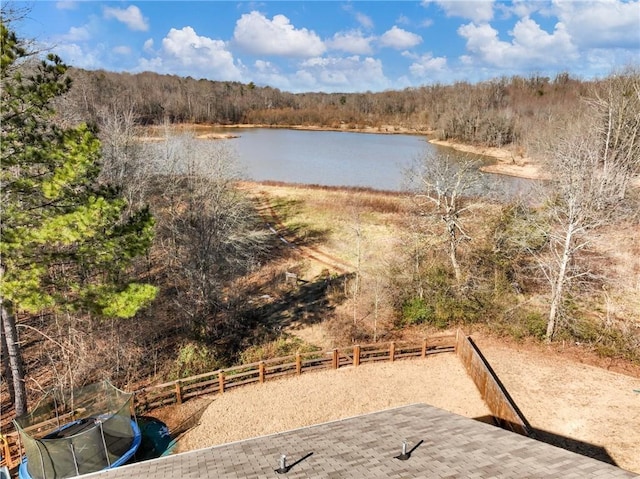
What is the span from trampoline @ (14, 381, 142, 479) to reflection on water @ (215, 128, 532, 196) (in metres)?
25.6

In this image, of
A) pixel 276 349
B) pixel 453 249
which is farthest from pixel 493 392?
pixel 276 349

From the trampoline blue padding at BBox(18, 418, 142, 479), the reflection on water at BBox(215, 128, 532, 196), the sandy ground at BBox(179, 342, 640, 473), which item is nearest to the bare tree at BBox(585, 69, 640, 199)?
the reflection on water at BBox(215, 128, 532, 196)

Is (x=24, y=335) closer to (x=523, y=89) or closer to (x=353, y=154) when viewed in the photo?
(x=353, y=154)

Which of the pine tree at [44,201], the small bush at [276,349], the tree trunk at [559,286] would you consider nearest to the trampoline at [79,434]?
the pine tree at [44,201]

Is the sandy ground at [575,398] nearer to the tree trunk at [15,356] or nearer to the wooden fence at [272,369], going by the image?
the wooden fence at [272,369]

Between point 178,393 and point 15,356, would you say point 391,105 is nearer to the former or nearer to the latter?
point 178,393

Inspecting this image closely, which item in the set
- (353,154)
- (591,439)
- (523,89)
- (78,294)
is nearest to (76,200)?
(78,294)

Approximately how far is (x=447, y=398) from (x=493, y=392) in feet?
4.99

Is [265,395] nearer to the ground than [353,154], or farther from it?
nearer to the ground

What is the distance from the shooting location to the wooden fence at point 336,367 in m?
12.8

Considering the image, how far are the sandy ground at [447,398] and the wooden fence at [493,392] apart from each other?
0.89ft

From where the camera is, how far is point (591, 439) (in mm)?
12195

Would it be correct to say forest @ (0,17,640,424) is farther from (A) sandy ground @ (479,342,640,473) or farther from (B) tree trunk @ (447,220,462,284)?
(A) sandy ground @ (479,342,640,473)

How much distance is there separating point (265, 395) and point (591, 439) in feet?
31.9
